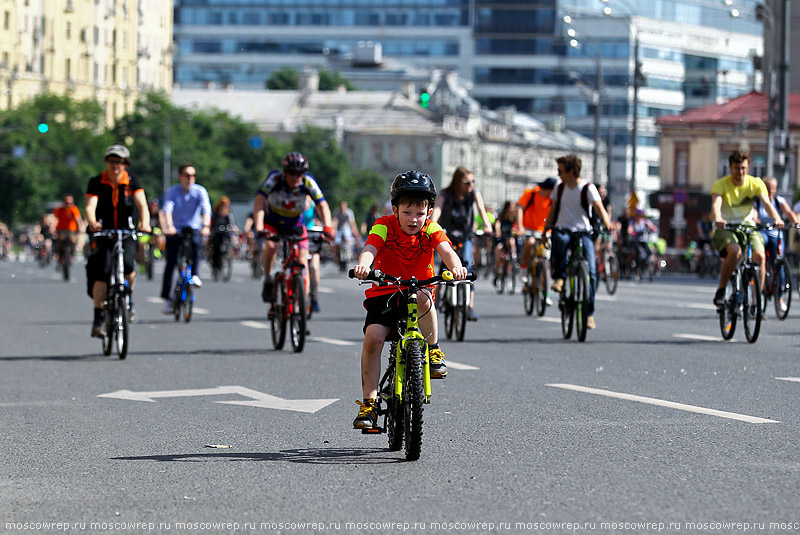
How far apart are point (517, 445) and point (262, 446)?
1.24 metres

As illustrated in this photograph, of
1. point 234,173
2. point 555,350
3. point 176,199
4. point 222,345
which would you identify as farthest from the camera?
point 234,173

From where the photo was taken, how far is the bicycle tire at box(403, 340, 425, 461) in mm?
8086

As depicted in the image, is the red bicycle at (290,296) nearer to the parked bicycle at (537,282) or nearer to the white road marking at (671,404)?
the white road marking at (671,404)

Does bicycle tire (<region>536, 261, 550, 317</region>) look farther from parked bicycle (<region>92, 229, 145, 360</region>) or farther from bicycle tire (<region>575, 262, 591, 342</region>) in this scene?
parked bicycle (<region>92, 229, 145, 360</region>)

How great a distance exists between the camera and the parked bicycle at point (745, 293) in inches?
624

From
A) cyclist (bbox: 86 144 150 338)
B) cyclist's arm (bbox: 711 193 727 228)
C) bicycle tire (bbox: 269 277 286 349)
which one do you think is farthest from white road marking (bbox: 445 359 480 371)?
cyclist's arm (bbox: 711 193 727 228)

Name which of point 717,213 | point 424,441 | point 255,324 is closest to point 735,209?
point 717,213

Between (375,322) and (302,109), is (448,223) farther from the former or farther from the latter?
(302,109)

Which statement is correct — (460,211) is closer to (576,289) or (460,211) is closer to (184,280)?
(576,289)

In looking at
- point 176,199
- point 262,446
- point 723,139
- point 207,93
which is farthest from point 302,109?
point 262,446

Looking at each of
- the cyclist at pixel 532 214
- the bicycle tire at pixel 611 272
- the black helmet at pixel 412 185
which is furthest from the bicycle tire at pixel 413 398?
the bicycle tire at pixel 611 272

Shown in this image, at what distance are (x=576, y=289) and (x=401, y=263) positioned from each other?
7627 millimetres

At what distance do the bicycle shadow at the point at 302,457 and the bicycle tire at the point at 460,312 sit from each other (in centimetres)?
794

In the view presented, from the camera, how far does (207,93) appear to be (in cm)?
15212
